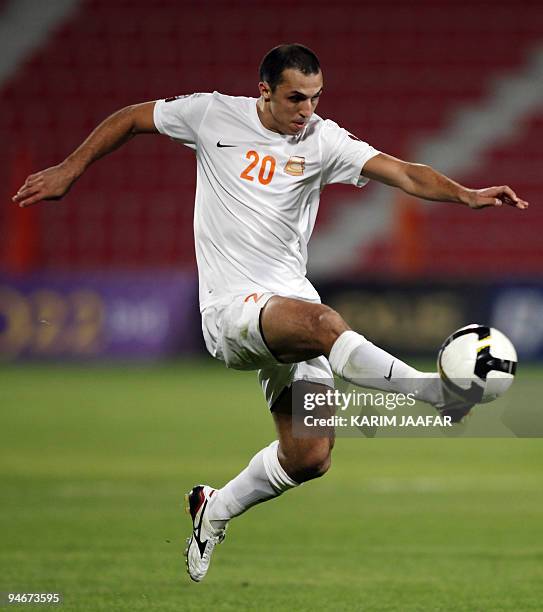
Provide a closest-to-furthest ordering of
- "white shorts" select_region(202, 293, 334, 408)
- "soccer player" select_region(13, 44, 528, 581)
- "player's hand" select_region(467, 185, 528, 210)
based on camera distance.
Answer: "player's hand" select_region(467, 185, 528, 210) → "white shorts" select_region(202, 293, 334, 408) → "soccer player" select_region(13, 44, 528, 581)

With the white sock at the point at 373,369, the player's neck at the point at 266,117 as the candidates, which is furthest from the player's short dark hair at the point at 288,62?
the white sock at the point at 373,369

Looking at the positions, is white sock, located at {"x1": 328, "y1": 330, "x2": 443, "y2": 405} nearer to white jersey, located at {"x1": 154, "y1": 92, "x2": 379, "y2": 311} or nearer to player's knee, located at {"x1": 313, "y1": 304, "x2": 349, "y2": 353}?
player's knee, located at {"x1": 313, "y1": 304, "x2": 349, "y2": 353}

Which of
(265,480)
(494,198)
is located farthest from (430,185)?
(265,480)

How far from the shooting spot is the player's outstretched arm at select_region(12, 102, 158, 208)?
18.0 feet

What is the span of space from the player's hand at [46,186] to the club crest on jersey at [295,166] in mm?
917

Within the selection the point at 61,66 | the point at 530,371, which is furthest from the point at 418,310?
the point at 61,66

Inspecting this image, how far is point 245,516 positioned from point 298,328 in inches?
151

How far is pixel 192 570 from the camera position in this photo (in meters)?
6.08

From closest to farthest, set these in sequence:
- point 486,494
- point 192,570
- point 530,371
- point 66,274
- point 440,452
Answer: point 192,570, point 486,494, point 440,452, point 530,371, point 66,274

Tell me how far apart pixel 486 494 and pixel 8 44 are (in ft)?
46.0

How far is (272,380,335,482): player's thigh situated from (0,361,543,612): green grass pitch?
589 millimetres

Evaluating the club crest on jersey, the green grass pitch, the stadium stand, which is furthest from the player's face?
the stadium stand

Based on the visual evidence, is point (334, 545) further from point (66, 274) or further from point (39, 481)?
point (66, 274)

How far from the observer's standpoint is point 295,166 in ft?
18.5
